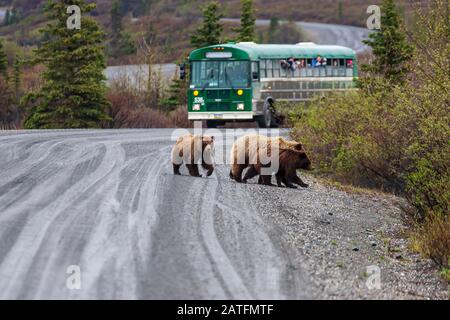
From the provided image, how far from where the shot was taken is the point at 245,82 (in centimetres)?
2903

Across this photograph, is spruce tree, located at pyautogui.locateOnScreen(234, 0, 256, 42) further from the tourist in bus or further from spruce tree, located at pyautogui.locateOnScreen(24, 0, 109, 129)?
the tourist in bus

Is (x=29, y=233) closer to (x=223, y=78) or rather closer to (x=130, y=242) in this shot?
(x=130, y=242)

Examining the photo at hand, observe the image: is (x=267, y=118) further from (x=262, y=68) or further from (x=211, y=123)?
(x=211, y=123)

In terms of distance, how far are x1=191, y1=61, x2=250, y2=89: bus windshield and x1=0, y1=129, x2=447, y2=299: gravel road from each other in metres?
12.1

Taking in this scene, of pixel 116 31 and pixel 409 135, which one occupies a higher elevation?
pixel 116 31

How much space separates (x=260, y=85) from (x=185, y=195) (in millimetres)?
16821

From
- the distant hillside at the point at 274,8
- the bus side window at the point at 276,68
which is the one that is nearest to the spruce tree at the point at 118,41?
the distant hillside at the point at 274,8

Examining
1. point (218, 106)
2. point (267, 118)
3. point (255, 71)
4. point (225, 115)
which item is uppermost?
point (255, 71)

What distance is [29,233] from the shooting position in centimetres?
989

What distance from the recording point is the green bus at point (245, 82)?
95.1 feet

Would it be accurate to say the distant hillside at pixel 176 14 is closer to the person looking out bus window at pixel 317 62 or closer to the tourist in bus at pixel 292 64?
the person looking out bus window at pixel 317 62

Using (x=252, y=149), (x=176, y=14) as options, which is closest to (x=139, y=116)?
(x=252, y=149)

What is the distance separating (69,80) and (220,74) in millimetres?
7559

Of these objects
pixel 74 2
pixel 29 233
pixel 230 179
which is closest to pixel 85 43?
pixel 74 2
